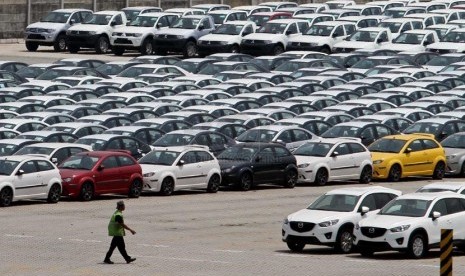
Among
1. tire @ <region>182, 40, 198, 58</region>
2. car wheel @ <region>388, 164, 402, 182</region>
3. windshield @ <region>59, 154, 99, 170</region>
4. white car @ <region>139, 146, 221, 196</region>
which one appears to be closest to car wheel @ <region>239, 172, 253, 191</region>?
white car @ <region>139, 146, 221, 196</region>

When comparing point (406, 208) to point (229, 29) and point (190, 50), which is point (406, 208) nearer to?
point (190, 50)

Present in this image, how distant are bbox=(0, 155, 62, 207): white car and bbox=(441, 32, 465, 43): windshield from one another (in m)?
32.7

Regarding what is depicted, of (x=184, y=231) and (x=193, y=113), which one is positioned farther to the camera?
(x=193, y=113)

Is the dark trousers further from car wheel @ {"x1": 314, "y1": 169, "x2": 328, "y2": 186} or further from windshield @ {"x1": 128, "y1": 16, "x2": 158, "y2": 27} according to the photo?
windshield @ {"x1": 128, "y1": 16, "x2": 158, "y2": 27}

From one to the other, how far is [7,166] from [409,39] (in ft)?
112

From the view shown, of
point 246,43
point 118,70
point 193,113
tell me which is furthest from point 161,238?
point 246,43

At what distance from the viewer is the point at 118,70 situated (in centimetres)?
6266

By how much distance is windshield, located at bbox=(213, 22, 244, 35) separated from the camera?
7256 cm

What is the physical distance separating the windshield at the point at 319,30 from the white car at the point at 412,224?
129 ft

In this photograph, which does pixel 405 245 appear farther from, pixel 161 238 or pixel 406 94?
pixel 406 94

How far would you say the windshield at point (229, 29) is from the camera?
72.6m

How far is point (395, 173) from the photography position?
155ft

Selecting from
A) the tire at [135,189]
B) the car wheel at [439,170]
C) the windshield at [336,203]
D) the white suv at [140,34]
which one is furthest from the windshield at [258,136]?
the white suv at [140,34]

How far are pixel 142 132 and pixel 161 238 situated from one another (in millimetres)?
13761
